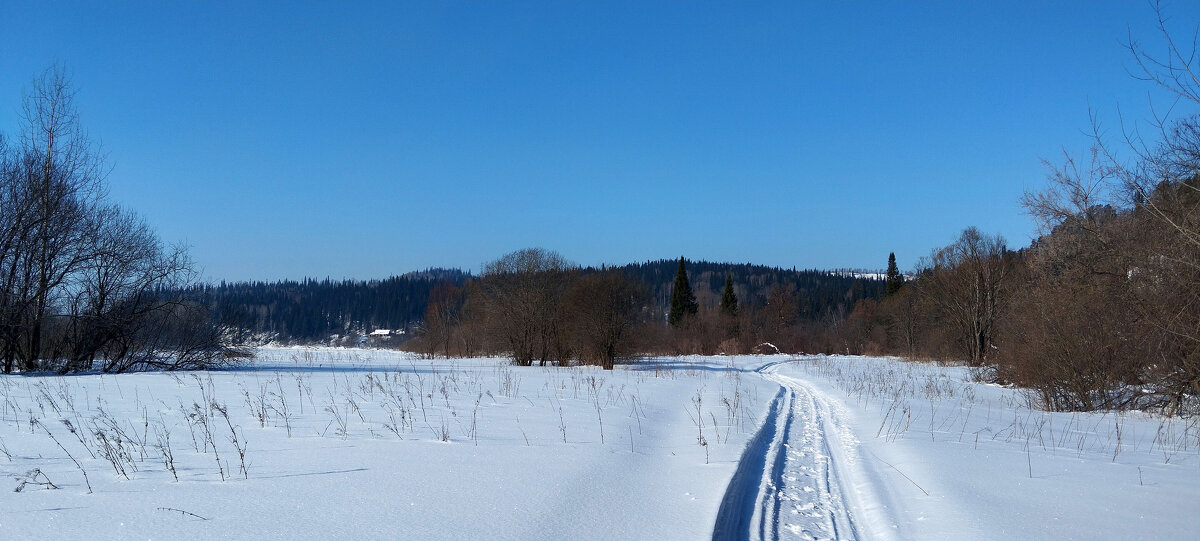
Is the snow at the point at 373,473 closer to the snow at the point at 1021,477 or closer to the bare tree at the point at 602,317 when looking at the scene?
the snow at the point at 1021,477

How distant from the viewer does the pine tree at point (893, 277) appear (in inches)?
2881

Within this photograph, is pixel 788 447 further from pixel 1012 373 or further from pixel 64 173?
pixel 64 173

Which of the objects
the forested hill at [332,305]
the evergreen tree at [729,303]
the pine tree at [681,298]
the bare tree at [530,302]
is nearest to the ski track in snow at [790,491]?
the bare tree at [530,302]

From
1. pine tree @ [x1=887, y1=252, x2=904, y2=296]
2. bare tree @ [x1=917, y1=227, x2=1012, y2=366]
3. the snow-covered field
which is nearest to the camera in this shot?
the snow-covered field

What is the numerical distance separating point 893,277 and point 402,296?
10973 centimetres

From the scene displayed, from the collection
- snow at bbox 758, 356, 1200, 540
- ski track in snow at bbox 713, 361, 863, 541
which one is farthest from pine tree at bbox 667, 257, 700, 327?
ski track in snow at bbox 713, 361, 863, 541

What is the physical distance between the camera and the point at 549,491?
4.97 m

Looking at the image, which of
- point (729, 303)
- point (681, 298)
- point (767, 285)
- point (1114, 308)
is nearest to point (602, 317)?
point (1114, 308)

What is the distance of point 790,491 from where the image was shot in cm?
543

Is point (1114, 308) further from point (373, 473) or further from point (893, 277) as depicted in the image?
point (893, 277)

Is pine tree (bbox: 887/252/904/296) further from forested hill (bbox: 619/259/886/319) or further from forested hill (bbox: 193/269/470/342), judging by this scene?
forested hill (bbox: 193/269/470/342)

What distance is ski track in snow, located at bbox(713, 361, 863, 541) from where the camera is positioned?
4.36 metres

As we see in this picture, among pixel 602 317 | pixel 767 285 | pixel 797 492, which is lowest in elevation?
pixel 797 492

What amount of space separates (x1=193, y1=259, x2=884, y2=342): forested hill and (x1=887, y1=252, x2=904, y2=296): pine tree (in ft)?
77.4
